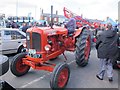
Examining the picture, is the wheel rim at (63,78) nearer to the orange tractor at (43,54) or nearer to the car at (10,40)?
the orange tractor at (43,54)

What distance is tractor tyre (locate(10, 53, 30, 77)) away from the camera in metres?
5.47

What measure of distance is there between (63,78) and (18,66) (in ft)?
5.52

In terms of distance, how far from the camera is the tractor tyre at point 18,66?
17.9ft

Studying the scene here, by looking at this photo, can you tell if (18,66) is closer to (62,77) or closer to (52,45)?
(52,45)

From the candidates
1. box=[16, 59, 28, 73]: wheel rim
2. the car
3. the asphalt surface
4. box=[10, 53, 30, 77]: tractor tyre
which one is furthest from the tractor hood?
the car

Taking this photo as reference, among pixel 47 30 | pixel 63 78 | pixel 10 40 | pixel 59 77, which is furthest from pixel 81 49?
pixel 10 40

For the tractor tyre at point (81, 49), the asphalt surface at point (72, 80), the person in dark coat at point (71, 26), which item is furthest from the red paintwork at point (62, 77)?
the person in dark coat at point (71, 26)

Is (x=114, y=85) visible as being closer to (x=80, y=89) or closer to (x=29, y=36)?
(x=80, y=89)

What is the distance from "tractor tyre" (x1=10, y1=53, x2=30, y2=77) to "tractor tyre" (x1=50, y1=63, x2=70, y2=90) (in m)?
1.55

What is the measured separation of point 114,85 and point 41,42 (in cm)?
252

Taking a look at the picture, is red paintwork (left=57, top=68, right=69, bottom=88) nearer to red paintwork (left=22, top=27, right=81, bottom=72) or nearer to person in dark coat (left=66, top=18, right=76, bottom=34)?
red paintwork (left=22, top=27, right=81, bottom=72)

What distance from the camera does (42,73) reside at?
606cm

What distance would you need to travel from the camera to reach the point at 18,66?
562 cm

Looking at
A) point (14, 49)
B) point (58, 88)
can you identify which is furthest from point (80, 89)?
point (14, 49)
